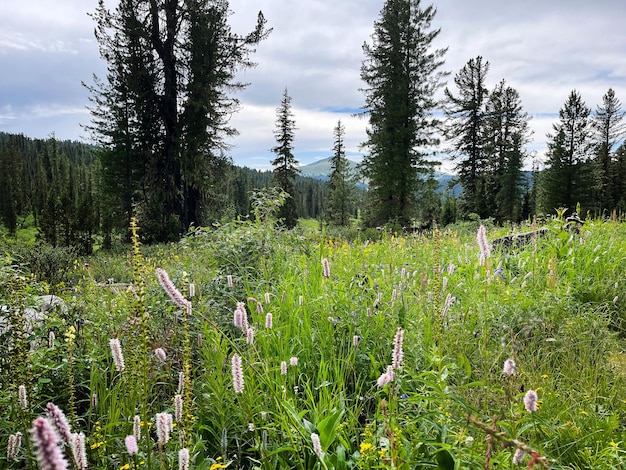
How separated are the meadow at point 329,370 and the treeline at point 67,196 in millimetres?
3266

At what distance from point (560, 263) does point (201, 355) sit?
14.4 ft

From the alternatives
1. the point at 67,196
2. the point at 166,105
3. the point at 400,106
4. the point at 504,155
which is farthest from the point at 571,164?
the point at 67,196

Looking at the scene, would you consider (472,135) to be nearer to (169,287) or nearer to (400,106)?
(400,106)

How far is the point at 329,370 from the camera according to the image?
107 inches

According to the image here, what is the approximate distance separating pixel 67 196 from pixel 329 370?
42043 millimetres

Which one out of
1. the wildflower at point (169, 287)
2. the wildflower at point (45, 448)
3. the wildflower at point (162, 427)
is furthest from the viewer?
the wildflower at point (169, 287)

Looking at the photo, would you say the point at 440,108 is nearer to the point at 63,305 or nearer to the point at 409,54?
the point at 409,54

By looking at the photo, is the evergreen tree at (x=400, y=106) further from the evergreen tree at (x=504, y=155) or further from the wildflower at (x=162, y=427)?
the wildflower at (x=162, y=427)

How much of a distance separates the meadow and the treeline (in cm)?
327

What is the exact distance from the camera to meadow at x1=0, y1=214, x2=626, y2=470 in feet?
5.45

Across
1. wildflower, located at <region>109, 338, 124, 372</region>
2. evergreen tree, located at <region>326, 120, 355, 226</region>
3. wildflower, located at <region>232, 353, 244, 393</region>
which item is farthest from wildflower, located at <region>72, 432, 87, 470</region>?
evergreen tree, located at <region>326, 120, 355, 226</region>

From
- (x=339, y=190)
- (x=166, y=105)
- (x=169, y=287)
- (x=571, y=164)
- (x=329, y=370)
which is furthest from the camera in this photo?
(x=339, y=190)

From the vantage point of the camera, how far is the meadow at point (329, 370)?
1660 mm

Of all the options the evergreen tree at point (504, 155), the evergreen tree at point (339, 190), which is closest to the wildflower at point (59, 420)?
the evergreen tree at point (504, 155)
